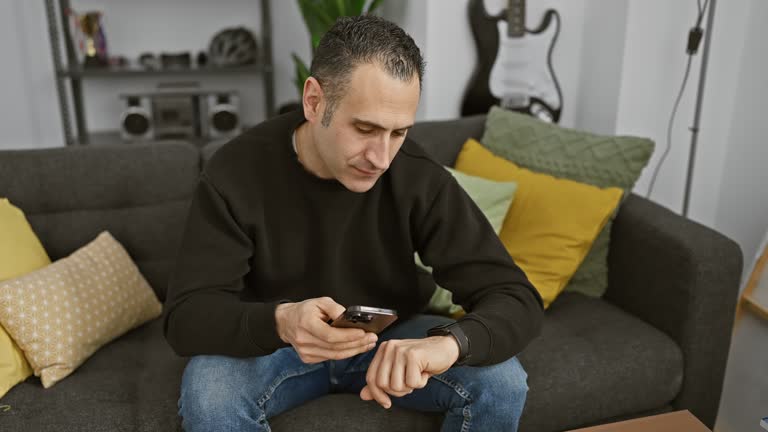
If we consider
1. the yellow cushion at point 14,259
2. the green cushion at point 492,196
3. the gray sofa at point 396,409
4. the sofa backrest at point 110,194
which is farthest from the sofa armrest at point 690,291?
the yellow cushion at point 14,259

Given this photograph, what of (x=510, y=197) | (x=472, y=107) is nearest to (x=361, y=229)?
(x=510, y=197)

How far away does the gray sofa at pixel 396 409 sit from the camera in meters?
1.37

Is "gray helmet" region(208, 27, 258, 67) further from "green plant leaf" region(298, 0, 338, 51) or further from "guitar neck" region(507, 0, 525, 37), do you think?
"guitar neck" region(507, 0, 525, 37)

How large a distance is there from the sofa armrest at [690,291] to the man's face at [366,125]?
2.72 feet

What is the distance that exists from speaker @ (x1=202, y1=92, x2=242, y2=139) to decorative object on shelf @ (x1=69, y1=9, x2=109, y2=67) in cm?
51

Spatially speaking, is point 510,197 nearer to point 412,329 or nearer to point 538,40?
point 412,329

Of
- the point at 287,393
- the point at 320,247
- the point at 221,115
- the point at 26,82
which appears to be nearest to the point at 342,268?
the point at 320,247

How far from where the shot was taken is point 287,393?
1.32m

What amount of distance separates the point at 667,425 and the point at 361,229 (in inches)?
25.6

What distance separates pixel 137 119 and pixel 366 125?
2338 mm

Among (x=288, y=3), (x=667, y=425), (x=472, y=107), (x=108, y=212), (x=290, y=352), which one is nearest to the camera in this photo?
(x=667, y=425)

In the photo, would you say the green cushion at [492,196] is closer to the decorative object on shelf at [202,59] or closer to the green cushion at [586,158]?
the green cushion at [586,158]

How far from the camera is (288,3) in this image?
11.8 ft

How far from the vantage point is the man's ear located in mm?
1197
